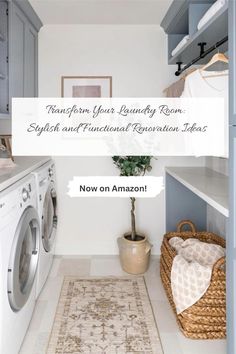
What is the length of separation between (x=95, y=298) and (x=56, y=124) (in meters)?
1.65

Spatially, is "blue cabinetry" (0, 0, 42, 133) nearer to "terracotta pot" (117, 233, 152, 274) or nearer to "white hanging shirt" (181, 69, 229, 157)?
"white hanging shirt" (181, 69, 229, 157)

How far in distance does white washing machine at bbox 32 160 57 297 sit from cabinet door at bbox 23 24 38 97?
686mm

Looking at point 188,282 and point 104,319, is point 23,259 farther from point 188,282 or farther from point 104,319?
point 188,282

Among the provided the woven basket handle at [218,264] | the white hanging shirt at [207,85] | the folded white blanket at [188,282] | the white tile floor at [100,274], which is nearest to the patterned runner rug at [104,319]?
the white tile floor at [100,274]

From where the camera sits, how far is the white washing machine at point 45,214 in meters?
2.40

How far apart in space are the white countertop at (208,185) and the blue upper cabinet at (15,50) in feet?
4.79

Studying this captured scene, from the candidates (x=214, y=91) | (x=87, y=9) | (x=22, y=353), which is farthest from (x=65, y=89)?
(x=22, y=353)

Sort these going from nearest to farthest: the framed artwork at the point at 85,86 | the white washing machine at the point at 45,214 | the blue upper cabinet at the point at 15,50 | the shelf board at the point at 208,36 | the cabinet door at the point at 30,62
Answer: the shelf board at the point at 208,36
the white washing machine at the point at 45,214
the blue upper cabinet at the point at 15,50
the cabinet door at the point at 30,62
the framed artwork at the point at 85,86

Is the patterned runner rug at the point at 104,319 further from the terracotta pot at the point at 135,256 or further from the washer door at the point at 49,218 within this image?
the washer door at the point at 49,218

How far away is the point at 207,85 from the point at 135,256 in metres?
1.55

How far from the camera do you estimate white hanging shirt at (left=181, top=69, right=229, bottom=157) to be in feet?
6.87

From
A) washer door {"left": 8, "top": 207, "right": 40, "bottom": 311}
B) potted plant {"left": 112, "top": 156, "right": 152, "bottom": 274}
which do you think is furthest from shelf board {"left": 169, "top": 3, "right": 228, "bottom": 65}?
washer door {"left": 8, "top": 207, "right": 40, "bottom": 311}

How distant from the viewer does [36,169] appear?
2545mm

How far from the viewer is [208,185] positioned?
2.24 m
